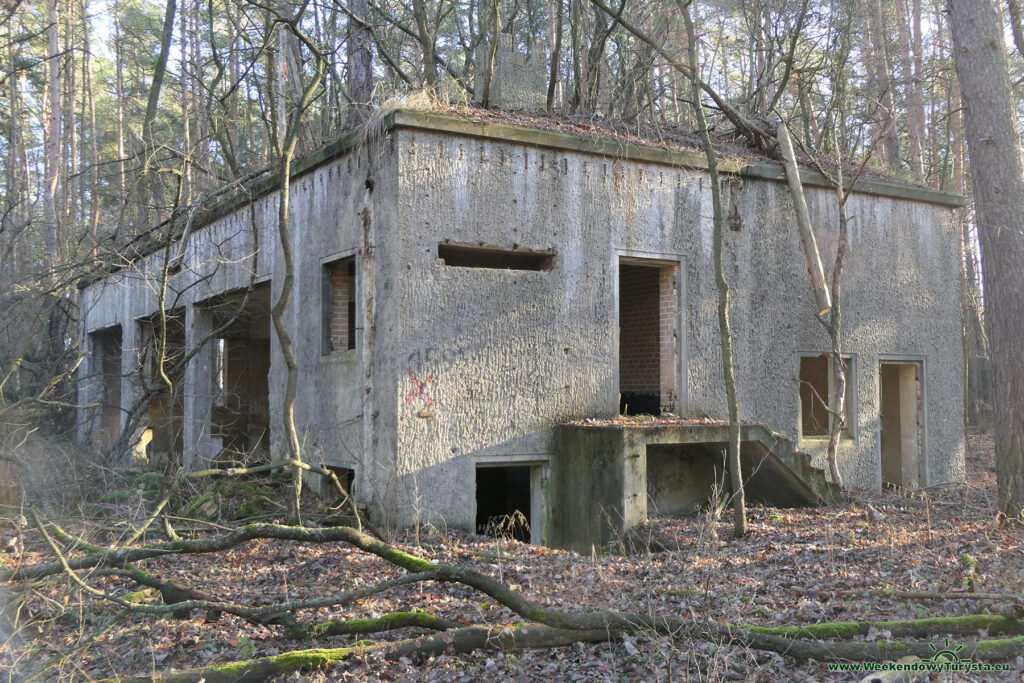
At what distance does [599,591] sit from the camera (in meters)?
6.82

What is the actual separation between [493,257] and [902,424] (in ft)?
24.2

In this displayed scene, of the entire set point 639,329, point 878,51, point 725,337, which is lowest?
point 725,337

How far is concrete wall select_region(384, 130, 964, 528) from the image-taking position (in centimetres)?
919

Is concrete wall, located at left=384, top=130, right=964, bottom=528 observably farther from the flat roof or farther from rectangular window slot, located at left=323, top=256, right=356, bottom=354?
rectangular window slot, located at left=323, top=256, right=356, bottom=354

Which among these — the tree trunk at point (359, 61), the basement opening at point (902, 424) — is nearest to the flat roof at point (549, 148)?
the basement opening at point (902, 424)

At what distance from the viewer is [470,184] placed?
9.55 metres

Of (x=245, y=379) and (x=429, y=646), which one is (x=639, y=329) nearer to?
(x=245, y=379)

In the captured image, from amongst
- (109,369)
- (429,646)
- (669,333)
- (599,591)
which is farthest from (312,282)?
(109,369)

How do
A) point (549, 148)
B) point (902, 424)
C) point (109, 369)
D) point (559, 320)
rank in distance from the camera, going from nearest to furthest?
1. point (559, 320)
2. point (549, 148)
3. point (902, 424)
4. point (109, 369)

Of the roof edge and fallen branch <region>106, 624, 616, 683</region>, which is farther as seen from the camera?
the roof edge

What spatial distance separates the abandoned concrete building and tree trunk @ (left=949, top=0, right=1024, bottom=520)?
90.3 inches

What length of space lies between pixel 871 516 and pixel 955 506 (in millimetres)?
1936

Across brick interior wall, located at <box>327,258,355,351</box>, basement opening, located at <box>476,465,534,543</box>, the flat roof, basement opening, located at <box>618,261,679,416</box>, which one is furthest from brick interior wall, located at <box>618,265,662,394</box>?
brick interior wall, located at <box>327,258,355,351</box>

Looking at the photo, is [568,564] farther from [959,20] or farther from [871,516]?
[959,20]
